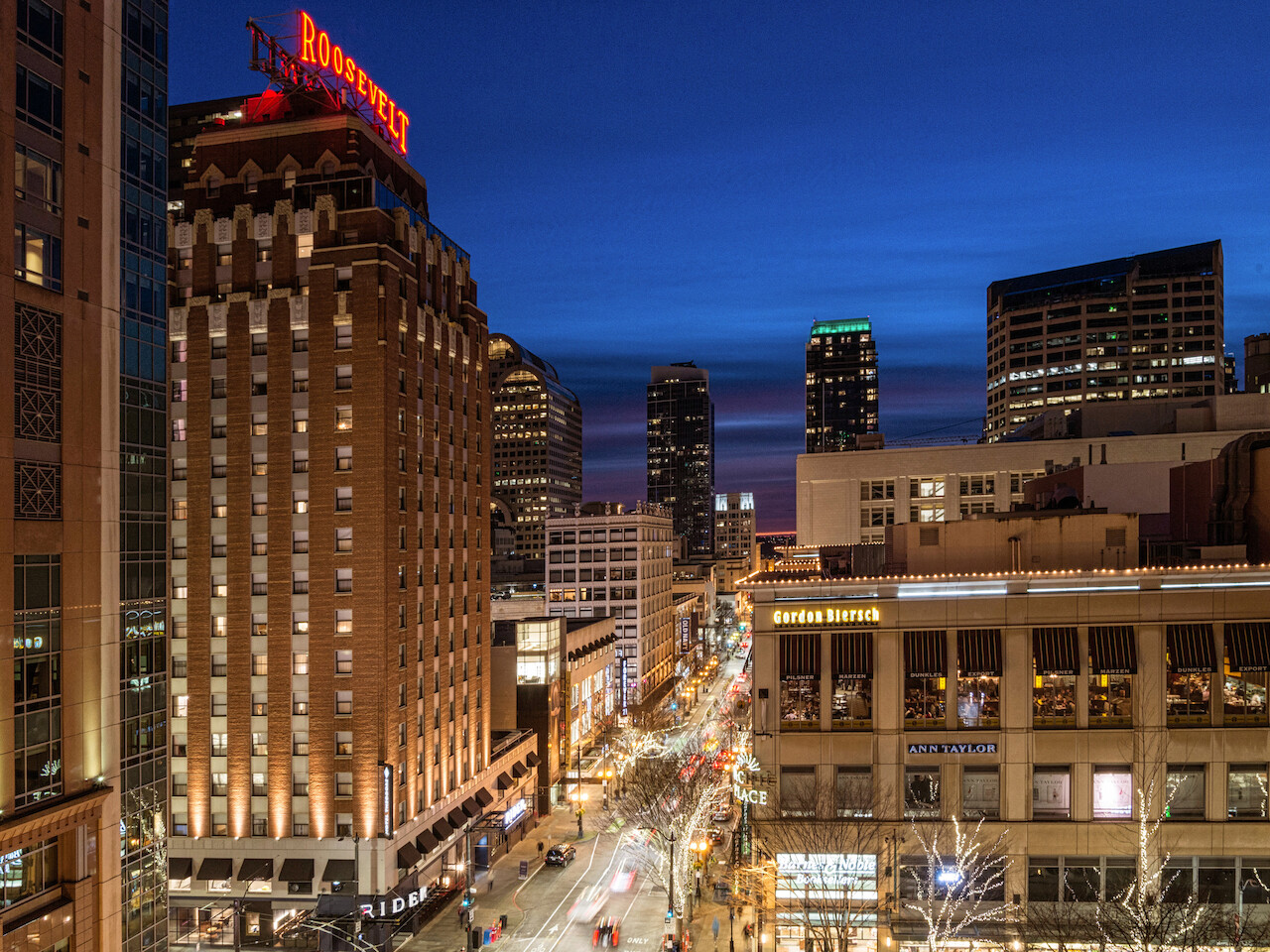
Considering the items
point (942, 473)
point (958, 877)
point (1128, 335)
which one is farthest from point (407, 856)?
point (1128, 335)

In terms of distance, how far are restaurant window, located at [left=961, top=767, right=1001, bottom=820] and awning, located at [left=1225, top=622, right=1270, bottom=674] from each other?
10.7 m

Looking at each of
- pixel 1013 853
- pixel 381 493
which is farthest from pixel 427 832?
pixel 1013 853

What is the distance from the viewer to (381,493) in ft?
172

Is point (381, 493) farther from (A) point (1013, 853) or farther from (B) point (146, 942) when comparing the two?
(A) point (1013, 853)

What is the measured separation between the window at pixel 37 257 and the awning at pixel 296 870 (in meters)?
36.0

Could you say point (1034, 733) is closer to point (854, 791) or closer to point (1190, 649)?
point (1190, 649)

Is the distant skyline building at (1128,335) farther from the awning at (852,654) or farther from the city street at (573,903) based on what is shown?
the awning at (852,654)

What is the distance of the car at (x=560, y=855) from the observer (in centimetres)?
6057

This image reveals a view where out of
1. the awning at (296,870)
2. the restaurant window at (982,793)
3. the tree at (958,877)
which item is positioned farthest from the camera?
the awning at (296,870)

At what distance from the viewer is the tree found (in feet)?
117

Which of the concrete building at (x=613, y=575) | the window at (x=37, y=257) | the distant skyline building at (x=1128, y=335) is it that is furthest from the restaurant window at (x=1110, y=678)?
the distant skyline building at (x=1128, y=335)

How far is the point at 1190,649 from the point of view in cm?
3606

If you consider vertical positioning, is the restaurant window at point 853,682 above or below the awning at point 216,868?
above

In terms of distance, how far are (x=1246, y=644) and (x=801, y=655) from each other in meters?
18.0
